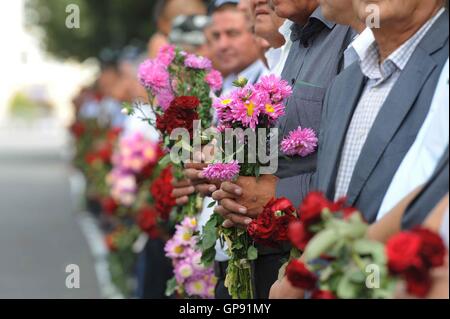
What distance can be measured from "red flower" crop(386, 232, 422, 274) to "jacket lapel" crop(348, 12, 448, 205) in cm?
74

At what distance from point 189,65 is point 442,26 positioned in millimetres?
2349

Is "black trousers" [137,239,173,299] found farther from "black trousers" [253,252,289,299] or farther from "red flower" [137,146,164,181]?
"black trousers" [253,252,289,299]

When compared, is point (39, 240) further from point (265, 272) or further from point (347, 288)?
point (347, 288)

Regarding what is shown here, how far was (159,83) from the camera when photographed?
543 centimetres

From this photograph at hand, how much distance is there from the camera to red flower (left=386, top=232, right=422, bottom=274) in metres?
2.65

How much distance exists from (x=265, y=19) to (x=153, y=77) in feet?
2.09

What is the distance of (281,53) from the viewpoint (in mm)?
5047

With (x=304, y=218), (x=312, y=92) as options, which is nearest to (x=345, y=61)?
(x=312, y=92)

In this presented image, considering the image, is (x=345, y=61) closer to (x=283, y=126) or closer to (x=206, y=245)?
(x=283, y=126)

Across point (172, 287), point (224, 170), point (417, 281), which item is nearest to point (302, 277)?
point (417, 281)

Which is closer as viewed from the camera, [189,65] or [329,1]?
[329,1]

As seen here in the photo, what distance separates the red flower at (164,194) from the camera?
6.11m

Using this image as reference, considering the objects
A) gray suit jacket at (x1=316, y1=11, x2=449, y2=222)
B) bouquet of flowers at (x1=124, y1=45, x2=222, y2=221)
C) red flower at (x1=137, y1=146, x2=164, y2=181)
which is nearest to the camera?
gray suit jacket at (x1=316, y1=11, x2=449, y2=222)

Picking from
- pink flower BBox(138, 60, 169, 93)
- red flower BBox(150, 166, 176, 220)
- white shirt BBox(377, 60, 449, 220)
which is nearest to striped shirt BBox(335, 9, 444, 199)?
white shirt BBox(377, 60, 449, 220)
